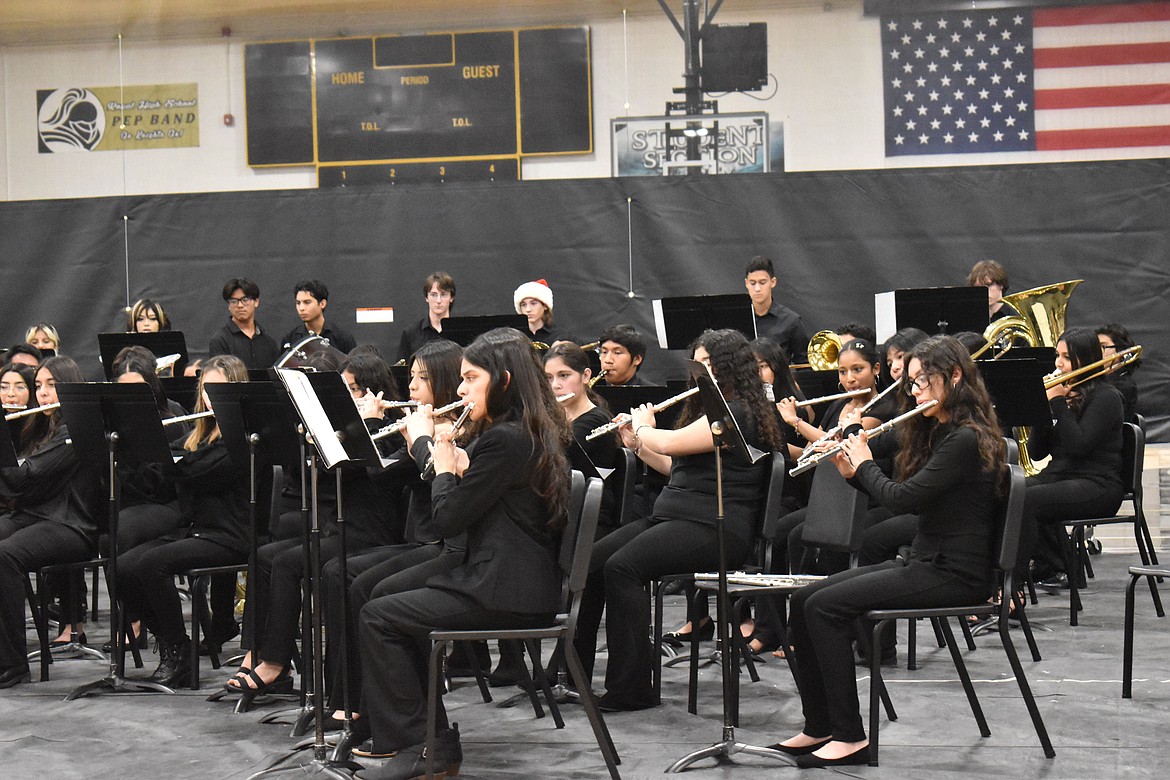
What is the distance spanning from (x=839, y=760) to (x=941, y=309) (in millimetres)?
3460

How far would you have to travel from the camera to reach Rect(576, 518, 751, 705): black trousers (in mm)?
4551

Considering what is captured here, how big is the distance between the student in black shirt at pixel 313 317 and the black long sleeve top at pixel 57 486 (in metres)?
2.43

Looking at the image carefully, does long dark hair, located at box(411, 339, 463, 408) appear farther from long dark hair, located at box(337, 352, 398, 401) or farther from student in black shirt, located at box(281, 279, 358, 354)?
student in black shirt, located at box(281, 279, 358, 354)

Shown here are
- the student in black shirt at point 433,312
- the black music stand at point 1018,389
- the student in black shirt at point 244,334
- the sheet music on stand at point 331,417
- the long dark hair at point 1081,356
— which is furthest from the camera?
the student in black shirt at point 244,334

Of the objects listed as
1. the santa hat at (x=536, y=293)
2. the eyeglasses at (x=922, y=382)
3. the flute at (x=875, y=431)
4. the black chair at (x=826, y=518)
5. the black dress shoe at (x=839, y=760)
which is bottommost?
the black dress shoe at (x=839, y=760)

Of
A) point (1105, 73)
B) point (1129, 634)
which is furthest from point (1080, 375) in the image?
point (1105, 73)

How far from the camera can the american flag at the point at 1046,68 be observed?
27.2ft

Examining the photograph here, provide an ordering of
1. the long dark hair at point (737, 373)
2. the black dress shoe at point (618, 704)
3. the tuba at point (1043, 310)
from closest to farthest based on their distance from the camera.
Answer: the black dress shoe at point (618, 704)
the long dark hair at point (737, 373)
the tuba at point (1043, 310)

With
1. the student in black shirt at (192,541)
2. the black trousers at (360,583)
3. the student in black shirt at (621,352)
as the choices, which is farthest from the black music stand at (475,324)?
the black trousers at (360,583)

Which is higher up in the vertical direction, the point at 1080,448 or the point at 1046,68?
the point at 1046,68

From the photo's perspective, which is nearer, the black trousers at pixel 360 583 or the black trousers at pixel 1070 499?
the black trousers at pixel 360 583

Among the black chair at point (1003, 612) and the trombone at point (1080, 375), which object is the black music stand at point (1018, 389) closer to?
the trombone at point (1080, 375)

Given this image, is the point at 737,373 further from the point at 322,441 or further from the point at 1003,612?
the point at 322,441

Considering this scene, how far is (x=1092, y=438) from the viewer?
588 cm
